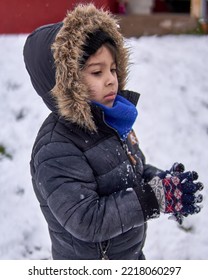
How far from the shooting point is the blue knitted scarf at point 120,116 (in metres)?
1.75

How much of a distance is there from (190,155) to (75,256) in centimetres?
250

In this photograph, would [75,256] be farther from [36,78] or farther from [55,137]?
[36,78]

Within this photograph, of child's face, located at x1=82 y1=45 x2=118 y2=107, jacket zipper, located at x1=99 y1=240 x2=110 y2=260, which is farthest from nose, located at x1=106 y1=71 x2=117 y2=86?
jacket zipper, located at x1=99 y1=240 x2=110 y2=260

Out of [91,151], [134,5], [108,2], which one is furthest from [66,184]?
[134,5]

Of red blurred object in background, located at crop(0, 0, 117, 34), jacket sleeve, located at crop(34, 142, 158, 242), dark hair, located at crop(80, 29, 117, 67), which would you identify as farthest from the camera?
red blurred object in background, located at crop(0, 0, 117, 34)

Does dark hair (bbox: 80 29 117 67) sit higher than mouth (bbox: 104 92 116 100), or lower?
higher

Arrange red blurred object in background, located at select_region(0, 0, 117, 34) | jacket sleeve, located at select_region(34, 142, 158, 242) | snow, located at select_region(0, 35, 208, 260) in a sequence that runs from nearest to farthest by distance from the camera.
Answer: jacket sleeve, located at select_region(34, 142, 158, 242) → snow, located at select_region(0, 35, 208, 260) → red blurred object in background, located at select_region(0, 0, 117, 34)

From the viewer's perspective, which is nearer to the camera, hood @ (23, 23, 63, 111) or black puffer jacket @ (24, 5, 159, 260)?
black puffer jacket @ (24, 5, 159, 260)

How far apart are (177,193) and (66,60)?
606 millimetres

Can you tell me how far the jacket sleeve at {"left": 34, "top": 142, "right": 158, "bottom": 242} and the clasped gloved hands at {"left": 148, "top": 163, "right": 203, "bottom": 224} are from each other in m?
0.09

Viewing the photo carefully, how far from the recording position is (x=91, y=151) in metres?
1.69

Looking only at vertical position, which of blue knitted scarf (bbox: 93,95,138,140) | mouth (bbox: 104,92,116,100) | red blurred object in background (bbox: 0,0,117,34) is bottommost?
blue knitted scarf (bbox: 93,95,138,140)

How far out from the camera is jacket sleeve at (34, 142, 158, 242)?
159 centimetres

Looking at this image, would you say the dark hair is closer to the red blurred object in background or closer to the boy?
the boy
